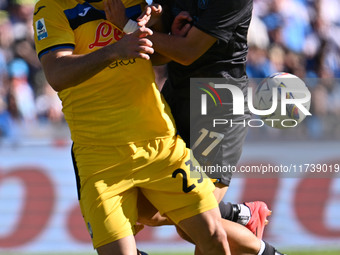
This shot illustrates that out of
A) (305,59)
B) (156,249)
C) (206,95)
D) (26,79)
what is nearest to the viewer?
(206,95)

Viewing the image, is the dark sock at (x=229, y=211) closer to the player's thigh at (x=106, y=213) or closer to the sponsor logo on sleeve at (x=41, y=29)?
the player's thigh at (x=106, y=213)

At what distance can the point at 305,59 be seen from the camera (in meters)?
9.37

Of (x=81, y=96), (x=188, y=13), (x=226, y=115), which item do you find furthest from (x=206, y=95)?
(x=81, y=96)

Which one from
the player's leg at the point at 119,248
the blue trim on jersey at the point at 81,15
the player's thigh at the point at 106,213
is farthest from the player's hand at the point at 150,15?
the player's leg at the point at 119,248

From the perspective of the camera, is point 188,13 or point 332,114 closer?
point 188,13

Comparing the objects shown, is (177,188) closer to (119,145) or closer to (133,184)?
(133,184)

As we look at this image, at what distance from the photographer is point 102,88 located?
14.4 feet

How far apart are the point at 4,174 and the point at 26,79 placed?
131cm

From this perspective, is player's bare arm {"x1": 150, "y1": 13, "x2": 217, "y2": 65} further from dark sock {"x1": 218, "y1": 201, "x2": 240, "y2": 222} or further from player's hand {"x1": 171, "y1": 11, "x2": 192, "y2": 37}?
dark sock {"x1": 218, "y1": 201, "x2": 240, "y2": 222}

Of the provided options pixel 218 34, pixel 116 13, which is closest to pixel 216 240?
pixel 218 34

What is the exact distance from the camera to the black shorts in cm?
488

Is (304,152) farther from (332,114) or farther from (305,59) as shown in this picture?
(305,59)

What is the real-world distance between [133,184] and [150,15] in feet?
3.66

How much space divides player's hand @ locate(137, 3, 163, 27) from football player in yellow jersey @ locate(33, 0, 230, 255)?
0.35 feet
